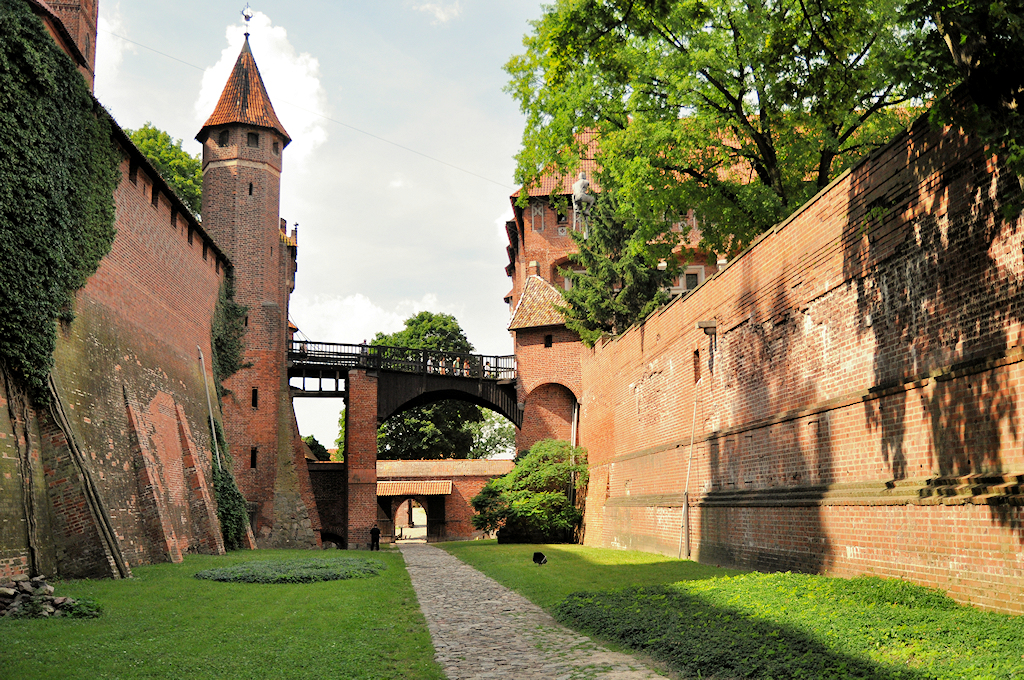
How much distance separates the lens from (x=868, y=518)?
30.9 ft

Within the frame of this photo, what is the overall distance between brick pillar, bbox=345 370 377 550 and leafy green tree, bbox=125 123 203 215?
1006 centimetres

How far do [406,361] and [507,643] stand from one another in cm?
2585

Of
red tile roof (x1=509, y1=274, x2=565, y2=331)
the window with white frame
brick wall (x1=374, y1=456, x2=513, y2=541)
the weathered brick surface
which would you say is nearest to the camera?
the weathered brick surface

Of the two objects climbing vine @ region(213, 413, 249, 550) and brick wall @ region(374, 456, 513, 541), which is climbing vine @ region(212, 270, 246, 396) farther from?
brick wall @ region(374, 456, 513, 541)

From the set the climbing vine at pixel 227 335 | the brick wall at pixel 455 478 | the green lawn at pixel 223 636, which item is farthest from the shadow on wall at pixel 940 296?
the brick wall at pixel 455 478

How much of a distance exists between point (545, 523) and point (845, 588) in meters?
18.7

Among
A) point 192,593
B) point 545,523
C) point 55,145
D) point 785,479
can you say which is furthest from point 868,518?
point 545,523

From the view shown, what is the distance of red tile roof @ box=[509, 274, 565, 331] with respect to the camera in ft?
104

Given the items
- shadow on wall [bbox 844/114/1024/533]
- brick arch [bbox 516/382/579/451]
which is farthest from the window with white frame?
shadow on wall [bbox 844/114/1024/533]

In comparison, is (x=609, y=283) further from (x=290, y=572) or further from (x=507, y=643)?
(x=507, y=643)

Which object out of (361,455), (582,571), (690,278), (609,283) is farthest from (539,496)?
(690,278)

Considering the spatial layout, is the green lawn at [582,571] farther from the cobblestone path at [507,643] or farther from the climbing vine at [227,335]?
the climbing vine at [227,335]

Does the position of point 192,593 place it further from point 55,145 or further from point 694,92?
point 694,92

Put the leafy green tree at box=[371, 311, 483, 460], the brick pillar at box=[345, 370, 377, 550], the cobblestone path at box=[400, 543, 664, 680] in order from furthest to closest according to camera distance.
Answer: the leafy green tree at box=[371, 311, 483, 460]
the brick pillar at box=[345, 370, 377, 550]
the cobblestone path at box=[400, 543, 664, 680]
